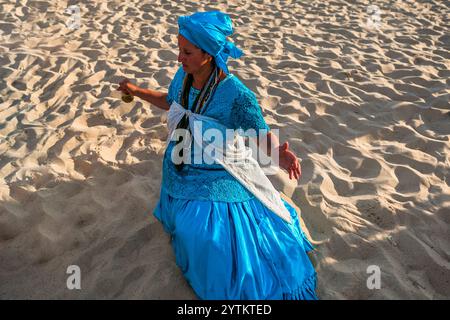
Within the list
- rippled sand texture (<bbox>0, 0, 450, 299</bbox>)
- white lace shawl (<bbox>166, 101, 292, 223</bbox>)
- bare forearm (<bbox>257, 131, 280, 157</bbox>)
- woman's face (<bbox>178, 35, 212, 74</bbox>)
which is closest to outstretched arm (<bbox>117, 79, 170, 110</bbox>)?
white lace shawl (<bbox>166, 101, 292, 223</bbox>)

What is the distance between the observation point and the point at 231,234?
6.53ft

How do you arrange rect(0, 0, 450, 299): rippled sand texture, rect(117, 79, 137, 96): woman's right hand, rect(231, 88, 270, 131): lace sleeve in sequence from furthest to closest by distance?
rect(117, 79, 137, 96): woman's right hand → rect(0, 0, 450, 299): rippled sand texture → rect(231, 88, 270, 131): lace sleeve

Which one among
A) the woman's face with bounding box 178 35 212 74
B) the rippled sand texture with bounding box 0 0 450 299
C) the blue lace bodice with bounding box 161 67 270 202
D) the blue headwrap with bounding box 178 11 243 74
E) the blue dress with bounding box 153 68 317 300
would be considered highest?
the blue headwrap with bounding box 178 11 243 74

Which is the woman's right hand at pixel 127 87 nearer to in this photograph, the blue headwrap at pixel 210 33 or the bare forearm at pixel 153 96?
the bare forearm at pixel 153 96

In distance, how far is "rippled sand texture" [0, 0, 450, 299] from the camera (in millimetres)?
2281

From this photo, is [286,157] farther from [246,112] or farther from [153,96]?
[153,96]

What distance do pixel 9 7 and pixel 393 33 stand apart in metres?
5.51

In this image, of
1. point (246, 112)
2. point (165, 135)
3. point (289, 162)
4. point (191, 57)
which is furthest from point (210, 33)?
Result: point (165, 135)

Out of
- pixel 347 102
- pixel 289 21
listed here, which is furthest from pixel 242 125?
pixel 289 21

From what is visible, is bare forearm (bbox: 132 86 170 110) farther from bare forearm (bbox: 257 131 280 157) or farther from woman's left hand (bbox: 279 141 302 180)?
woman's left hand (bbox: 279 141 302 180)

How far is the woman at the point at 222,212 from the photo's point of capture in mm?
1942

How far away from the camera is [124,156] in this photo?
125 inches

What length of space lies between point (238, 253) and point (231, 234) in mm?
98
